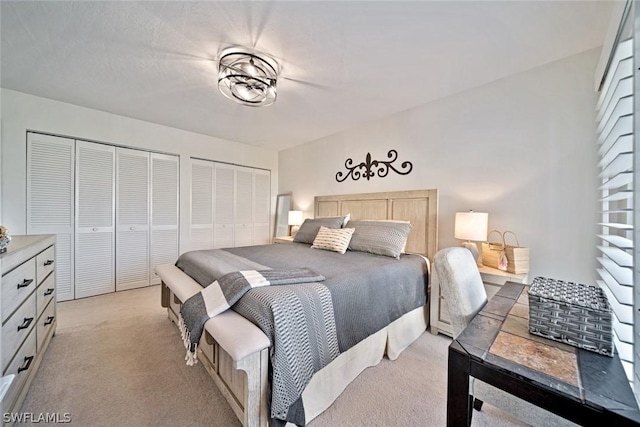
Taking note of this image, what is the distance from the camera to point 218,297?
4.60ft

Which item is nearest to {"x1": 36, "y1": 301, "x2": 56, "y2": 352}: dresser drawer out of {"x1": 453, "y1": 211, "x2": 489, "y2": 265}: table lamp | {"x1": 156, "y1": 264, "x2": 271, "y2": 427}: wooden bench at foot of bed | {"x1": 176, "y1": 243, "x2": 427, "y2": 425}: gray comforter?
{"x1": 176, "y1": 243, "x2": 427, "y2": 425}: gray comforter

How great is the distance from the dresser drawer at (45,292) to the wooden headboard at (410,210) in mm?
3138

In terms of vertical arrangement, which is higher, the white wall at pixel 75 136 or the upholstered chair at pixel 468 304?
the white wall at pixel 75 136

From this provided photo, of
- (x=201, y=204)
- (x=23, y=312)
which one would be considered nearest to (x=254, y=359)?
(x=23, y=312)

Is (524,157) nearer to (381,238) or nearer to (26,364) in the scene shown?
(381,238)

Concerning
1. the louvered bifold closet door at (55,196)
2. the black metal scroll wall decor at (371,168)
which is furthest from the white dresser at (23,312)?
the black metal scroll wall decor at (371,168)

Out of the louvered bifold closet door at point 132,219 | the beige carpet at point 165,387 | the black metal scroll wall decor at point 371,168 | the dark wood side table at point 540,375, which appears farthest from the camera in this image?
the louvered bifold closet door at point 132,219

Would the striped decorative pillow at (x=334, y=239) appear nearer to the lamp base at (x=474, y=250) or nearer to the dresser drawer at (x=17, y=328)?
the lamp base at (x=474, y=250)

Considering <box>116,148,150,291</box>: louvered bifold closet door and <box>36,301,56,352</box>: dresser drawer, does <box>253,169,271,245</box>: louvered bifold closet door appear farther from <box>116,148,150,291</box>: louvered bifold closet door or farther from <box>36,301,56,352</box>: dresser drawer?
<box>36,301,56,352</box>: dresser drawer

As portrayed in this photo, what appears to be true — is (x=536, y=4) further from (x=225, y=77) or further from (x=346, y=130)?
(x=346, y=130)

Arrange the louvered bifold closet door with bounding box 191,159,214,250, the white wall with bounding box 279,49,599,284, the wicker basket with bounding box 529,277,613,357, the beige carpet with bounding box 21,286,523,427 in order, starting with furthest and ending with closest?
the louvered bifold closet door with bounding box 191,159,214,250 → the white wall with bounding box 279,49,599,284 → the beige carpet with bounding box 21,286,523,427 → the wicker basket with bounding box 529,277,613,357

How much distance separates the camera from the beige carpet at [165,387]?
1357mm

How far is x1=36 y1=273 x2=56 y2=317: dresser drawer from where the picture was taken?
1.77m

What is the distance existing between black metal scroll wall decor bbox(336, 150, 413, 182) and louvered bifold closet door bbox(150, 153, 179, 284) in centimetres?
262
